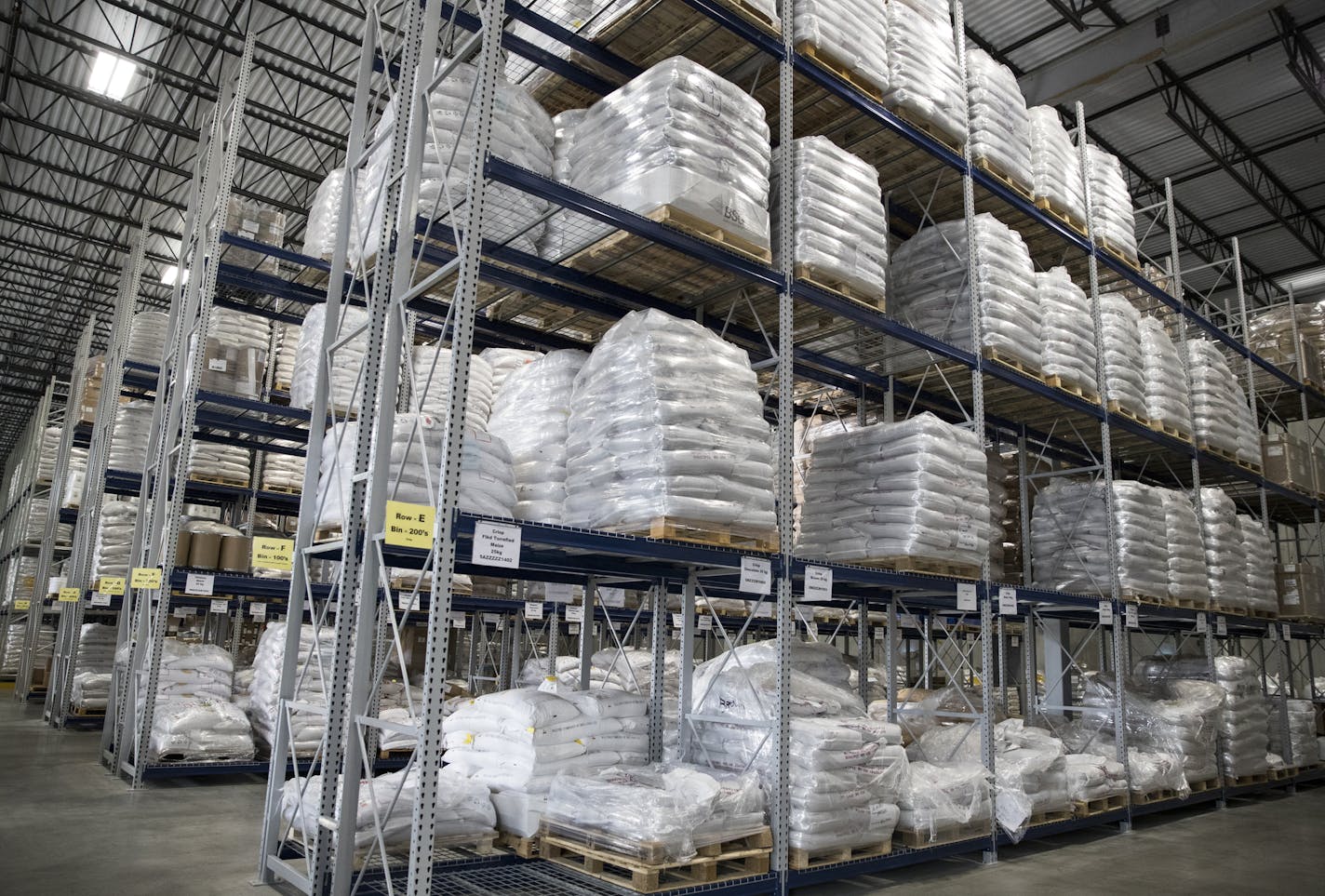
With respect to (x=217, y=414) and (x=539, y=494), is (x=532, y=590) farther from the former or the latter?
(x=539, y=494)

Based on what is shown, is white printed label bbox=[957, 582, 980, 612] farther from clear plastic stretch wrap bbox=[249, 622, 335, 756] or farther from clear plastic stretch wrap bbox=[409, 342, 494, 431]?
clear plastic stretch wrap bbox=[249, 622, 335, 756]

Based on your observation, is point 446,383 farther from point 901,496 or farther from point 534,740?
point 901,496

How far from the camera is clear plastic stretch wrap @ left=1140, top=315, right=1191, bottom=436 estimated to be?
1109 cm

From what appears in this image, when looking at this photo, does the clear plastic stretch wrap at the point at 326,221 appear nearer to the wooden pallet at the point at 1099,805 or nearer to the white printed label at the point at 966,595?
the white printed label at the point at 966,595

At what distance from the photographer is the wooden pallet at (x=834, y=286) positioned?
685 centimetres

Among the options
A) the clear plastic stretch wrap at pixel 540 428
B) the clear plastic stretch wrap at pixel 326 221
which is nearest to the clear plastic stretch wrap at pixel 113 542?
the clear plastic stretch wrap at pixel 326 221

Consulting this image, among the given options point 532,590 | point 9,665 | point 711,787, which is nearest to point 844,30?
point 711,787

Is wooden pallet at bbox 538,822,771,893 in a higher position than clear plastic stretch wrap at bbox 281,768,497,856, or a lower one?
lower

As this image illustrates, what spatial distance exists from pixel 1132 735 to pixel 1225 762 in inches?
68.7

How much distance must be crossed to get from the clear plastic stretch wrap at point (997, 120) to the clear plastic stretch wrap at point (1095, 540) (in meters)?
3.40

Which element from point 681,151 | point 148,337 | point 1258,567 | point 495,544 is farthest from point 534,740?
point 1258,567

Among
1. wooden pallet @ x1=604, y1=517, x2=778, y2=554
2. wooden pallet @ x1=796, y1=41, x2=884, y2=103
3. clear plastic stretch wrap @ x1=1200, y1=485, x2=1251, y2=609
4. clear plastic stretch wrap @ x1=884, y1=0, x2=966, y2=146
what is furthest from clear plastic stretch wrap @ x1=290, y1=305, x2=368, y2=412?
clear plastic stretch wrap @ x1=1200, y1=485, x2=1251, y2=609

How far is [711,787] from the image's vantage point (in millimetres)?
5551

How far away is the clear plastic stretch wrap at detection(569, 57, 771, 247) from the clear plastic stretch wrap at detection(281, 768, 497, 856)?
3.76 metres
